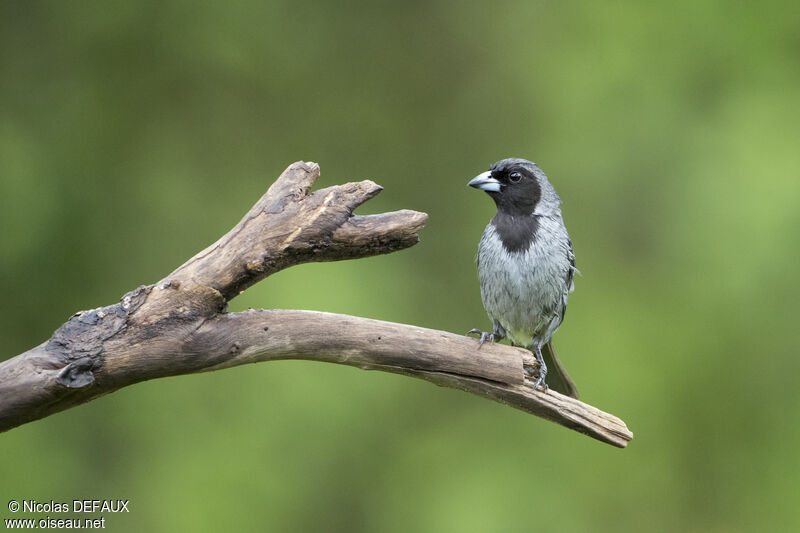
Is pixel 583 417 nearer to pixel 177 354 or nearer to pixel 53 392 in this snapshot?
pixel 177 354

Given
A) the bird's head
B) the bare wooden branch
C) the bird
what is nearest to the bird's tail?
the bird

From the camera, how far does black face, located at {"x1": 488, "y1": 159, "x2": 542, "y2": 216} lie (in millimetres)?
4340

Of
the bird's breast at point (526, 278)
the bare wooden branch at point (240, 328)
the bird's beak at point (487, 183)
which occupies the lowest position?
the bare wooden branch at point (240, 328)

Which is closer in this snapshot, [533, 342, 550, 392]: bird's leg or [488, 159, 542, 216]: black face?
[533, 342, 550, 392]: bird's leg

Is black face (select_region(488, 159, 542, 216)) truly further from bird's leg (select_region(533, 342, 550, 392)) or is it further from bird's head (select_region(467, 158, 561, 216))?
bird's leg (select_region(533, 342, 550, 392))

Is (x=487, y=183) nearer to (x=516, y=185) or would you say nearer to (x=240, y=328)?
(x=516, y=185)

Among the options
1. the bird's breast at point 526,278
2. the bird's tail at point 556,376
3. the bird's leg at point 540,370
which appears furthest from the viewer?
the bird's tail at point 556,376

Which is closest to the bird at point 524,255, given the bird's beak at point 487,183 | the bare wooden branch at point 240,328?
the bird's beak at point 487,183

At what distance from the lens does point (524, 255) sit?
4.27m

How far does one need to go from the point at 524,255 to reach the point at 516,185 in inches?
14.2

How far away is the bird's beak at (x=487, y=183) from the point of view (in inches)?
169

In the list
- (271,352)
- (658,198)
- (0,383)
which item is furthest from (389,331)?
(658,198)

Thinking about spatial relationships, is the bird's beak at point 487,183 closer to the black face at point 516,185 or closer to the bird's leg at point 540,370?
the black face at point 516,185

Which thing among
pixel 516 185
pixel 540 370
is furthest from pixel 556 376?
pixel 516 185
